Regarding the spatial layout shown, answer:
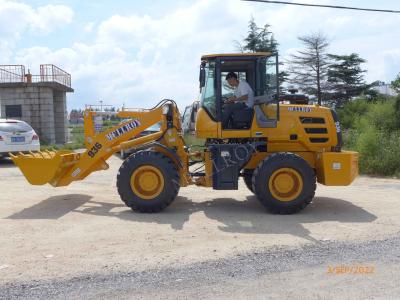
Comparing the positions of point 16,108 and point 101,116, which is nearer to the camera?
point 101,116

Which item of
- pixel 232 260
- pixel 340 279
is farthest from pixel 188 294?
pixel 340 279

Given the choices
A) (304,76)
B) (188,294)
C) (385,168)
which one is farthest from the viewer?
(304,76)

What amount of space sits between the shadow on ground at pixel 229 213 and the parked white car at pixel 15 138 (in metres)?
7.10

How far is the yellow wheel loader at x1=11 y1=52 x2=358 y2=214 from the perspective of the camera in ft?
27.3

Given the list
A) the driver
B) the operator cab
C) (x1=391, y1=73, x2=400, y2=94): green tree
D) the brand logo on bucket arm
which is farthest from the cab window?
(x1=391, y1=73, x2=400, y2=94): green tree

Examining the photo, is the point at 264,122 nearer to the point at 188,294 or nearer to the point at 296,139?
the point at 296,139

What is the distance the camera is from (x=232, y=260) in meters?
5.79

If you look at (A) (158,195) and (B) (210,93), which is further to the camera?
(B) (210,93)

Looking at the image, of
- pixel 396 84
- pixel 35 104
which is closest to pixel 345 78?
pixel 396 84

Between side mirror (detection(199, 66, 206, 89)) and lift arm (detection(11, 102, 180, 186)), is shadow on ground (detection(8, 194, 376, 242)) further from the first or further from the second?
side mirror (detection(199, 66, 206, 89))

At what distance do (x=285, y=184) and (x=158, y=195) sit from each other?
6.98 feet

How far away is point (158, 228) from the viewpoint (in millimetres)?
7355

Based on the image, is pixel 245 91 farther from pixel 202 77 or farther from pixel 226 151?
pixel 226 151

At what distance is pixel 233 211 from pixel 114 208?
6.96 feet
